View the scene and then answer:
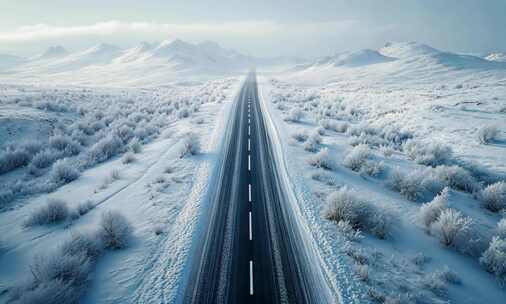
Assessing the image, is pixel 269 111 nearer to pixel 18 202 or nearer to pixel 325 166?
pixel 325 166

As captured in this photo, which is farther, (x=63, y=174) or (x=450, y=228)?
(x=63, y=174)

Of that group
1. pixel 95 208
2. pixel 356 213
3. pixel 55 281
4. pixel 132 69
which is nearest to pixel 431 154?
pixel 356 213

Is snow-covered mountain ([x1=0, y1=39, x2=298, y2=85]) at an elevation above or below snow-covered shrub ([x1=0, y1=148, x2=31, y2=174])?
above

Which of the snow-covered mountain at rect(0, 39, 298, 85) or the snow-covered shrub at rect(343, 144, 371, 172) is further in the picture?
the snow-covered mountain at rect(0, 39, 298, 85)

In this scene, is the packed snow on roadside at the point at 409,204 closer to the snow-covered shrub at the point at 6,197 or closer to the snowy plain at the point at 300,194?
the snowy plain at the point at 300,194

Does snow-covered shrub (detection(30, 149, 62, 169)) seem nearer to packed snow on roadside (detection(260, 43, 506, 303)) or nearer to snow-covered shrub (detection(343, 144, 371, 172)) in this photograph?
packed snow on roadside (detection(260, 43, 506, 303))

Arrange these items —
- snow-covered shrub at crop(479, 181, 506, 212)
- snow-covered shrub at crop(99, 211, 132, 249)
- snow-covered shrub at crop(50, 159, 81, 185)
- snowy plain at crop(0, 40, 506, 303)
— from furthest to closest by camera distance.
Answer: snow-covered shrub at crop(50, 159, 81, 185)
snow-covered shrub at crop(479, 181, 506, 212)
snow-covered shrub at crop(99, 211, 132, 249)
snowy plain at crop(0, 40, 506, 303)

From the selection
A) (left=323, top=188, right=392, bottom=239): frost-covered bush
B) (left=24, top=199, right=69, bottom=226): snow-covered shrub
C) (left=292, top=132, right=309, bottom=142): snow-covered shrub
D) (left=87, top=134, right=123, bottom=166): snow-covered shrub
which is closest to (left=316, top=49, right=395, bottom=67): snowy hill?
(left=292, top=132, right=309, bottom=142): snow-covered shrub

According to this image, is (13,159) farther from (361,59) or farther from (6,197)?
(361,59)
